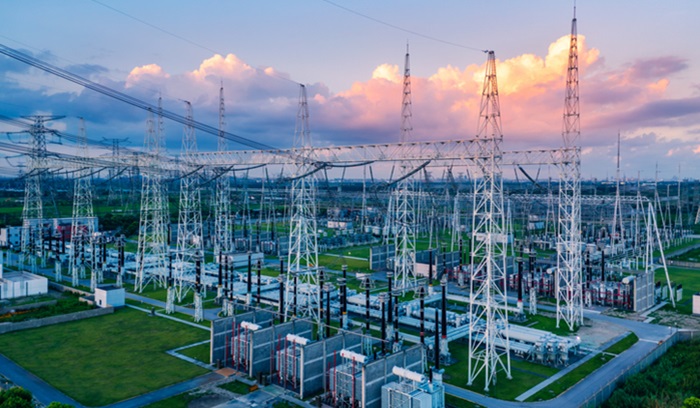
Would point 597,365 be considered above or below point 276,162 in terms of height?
below

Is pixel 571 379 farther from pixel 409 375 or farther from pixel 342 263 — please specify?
pixel 342 263

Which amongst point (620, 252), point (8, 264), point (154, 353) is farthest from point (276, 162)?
point (620, 252)

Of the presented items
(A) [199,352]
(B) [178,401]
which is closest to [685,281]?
(A) [199,352]

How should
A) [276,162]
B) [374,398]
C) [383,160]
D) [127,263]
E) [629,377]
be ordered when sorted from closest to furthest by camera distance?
[374,398] → [629,377] → [383,160] → [276,162] → [127,263]

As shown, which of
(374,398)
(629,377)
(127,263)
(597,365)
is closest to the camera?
(374,398)

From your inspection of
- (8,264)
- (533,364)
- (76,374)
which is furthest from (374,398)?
(8,264)

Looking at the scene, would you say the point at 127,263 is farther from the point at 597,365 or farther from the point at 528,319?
the point at 597,365

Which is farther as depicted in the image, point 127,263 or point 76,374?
point 127,263
